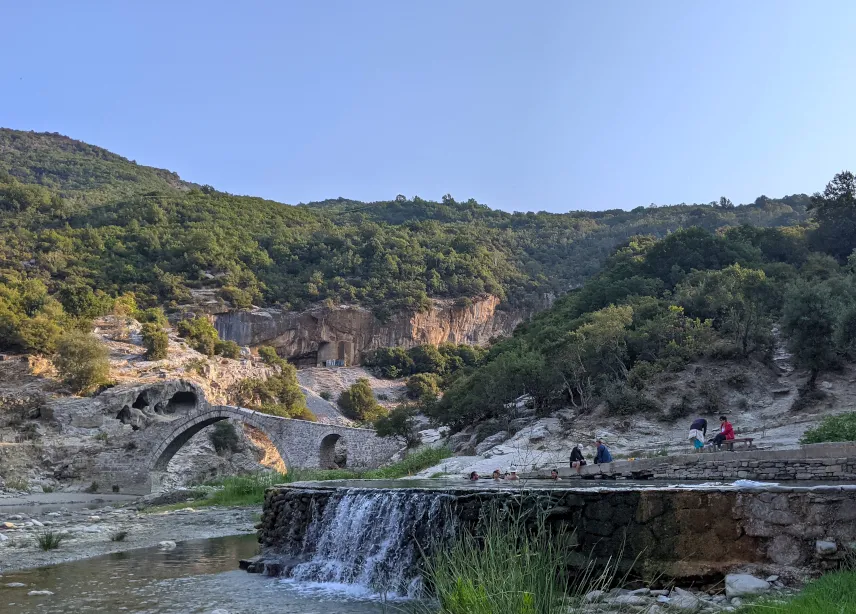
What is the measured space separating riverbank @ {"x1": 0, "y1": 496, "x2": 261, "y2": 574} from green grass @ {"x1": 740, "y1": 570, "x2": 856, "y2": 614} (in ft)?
38.1

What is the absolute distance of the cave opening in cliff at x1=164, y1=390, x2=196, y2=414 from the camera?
4438 cm

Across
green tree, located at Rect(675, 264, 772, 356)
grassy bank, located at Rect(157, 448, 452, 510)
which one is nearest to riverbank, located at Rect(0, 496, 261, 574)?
grassy bank, located at Rect(157, 448, 452, 510)

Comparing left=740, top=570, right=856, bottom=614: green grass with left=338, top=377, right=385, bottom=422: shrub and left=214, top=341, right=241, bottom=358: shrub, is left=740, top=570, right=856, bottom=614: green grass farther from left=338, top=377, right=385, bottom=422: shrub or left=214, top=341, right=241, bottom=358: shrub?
left=338, top=377, right=385, bottom=422: shrub

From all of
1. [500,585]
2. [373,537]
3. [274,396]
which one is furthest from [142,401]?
[500,585]

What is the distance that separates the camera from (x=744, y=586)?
6332 mm

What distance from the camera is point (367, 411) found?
5578cm

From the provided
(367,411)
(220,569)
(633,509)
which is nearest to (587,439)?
(220,569)

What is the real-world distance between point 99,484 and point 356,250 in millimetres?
42438

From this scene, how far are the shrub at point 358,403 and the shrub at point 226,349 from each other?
29.1 ft

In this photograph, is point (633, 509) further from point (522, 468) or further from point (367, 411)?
point (367, 411)

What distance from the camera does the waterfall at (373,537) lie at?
9281mm

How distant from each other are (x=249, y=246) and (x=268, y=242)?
11.9 feet

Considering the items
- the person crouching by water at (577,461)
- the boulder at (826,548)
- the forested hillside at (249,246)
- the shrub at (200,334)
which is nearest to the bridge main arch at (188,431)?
the forested hillside at (249,246)

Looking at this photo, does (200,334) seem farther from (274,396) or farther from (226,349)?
(274,396)
